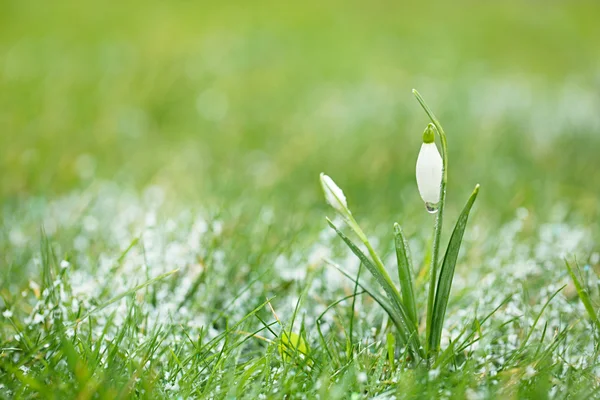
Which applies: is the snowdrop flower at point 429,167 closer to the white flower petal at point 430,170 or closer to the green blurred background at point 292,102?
the white flower petal at point 430,170

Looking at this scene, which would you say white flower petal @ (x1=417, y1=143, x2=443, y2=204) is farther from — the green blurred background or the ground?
the green blurred background

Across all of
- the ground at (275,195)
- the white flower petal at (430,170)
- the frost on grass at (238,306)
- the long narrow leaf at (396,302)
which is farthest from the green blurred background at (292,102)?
the white flower petal at (430,170)

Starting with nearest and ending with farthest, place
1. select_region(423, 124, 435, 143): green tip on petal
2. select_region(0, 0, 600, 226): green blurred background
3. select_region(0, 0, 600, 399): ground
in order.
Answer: select_region(423, 124, 435, 143): green tip on petal < select_region(0, 0, 600, 399): ground < select_region(0, 0, 600, 226): green blurred background

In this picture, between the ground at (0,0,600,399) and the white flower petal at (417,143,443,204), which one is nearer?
the white flower petal at (417,143,443,204)

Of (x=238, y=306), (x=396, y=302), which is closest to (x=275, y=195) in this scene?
(x=238, y=306)

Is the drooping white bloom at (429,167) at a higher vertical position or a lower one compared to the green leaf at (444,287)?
higher

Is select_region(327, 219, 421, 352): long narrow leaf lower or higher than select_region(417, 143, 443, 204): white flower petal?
lower

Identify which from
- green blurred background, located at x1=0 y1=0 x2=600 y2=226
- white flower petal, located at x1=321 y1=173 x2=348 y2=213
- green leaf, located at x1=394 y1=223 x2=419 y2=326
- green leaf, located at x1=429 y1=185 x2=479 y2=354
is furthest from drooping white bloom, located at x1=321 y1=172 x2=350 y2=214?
green blurred background, located at x1=0 y1=0 x2=600 y2=226

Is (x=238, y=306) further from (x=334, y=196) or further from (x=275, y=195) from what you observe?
(x=275, y=195)
